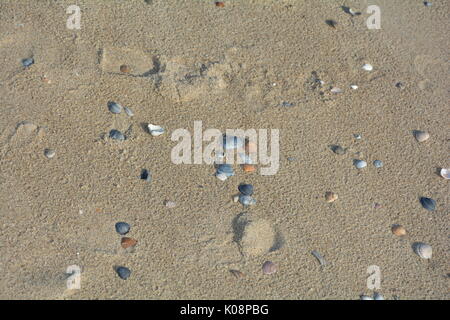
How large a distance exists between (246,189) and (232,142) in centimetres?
28

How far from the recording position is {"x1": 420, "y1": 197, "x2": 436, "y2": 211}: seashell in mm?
2633

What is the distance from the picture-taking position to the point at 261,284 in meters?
2.25

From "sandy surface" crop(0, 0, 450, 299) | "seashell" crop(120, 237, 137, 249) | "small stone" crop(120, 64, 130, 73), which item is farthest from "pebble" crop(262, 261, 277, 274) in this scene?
"small stone" crop(120, 64, 130, 73)

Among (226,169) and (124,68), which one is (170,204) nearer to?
(226,169)

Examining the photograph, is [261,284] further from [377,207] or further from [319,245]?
[377,207]

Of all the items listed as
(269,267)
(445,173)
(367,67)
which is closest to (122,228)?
(269,267)

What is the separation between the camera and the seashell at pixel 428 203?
2633 mm

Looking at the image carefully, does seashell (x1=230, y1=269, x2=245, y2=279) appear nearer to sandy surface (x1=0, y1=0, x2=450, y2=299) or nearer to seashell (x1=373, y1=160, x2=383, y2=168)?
sandy surface (x1=0, y1=0, x2=450, y2=299)

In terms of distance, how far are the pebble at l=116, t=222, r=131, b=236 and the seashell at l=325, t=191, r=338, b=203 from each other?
931 mm

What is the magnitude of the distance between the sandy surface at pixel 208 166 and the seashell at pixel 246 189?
31 millimetres

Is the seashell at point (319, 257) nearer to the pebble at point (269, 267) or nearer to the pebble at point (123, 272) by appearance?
the pebble at point (269, 267)

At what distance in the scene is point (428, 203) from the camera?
2.64m

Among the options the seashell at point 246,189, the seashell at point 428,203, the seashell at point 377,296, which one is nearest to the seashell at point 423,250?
the seashell at point 428,203
